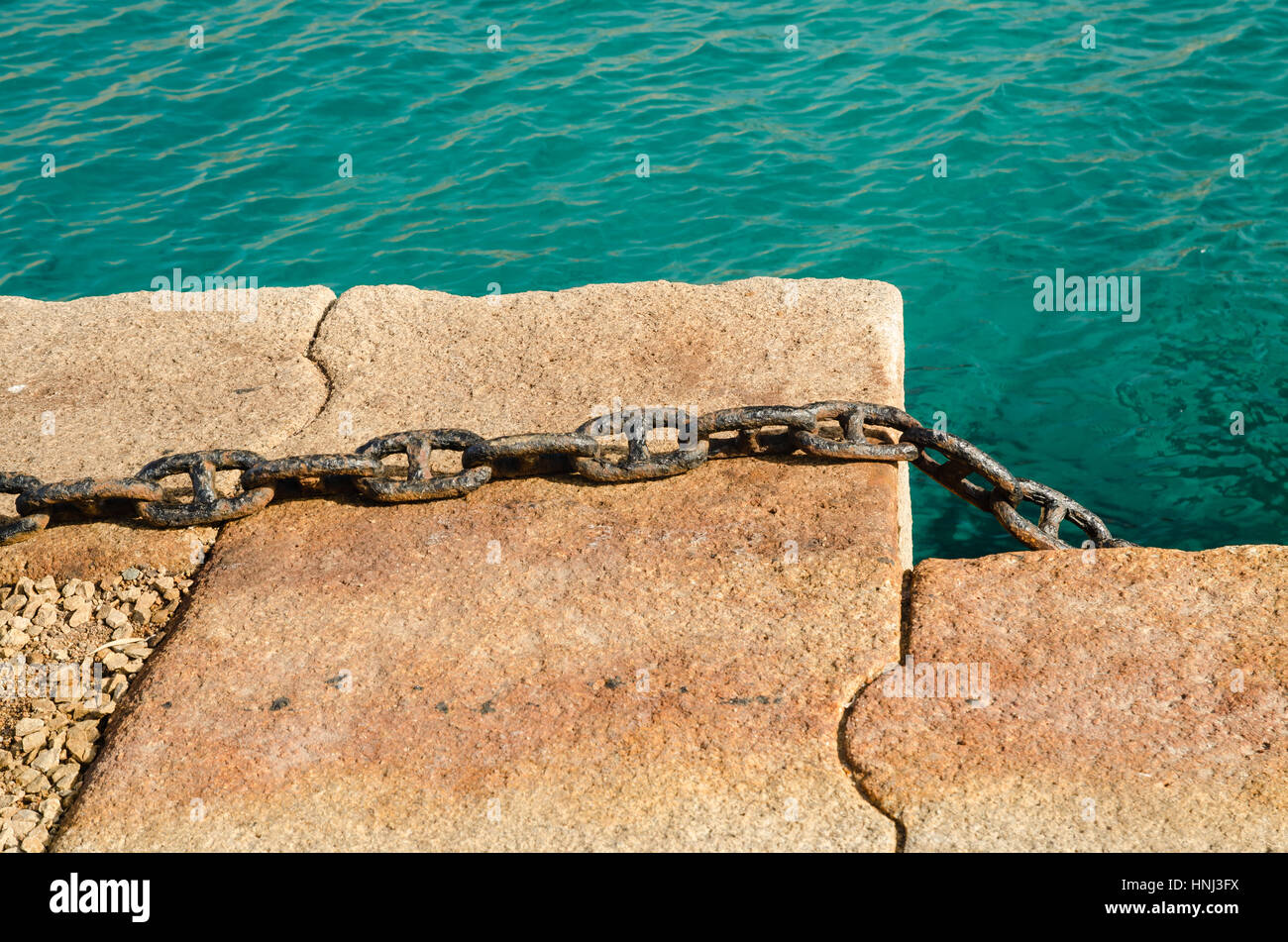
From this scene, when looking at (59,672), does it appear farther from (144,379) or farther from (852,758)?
(852,758)

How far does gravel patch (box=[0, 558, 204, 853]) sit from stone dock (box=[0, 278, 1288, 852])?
10 mm

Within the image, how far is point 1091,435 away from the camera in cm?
552

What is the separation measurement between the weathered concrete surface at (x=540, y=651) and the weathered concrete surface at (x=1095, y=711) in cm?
14

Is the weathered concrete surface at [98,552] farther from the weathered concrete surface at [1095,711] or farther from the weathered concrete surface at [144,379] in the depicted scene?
the weathered concrete surface at [1095,711]

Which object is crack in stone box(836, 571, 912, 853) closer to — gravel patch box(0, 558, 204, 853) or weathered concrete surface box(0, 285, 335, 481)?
gravel patch box(0, 558, 204, 853)

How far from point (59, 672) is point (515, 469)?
134 centimetres

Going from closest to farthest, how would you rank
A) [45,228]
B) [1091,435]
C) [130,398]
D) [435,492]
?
[435,492], [130,398], [1091,435], [45,228]

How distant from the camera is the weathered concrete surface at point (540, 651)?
2.49 meters

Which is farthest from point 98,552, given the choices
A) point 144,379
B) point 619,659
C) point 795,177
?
point 795,177

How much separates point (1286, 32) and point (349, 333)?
7821 mm

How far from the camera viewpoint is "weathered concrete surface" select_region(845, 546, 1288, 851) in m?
2.36

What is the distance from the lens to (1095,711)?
103 inches

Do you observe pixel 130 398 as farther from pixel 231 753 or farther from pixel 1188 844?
pixel 1188 844
